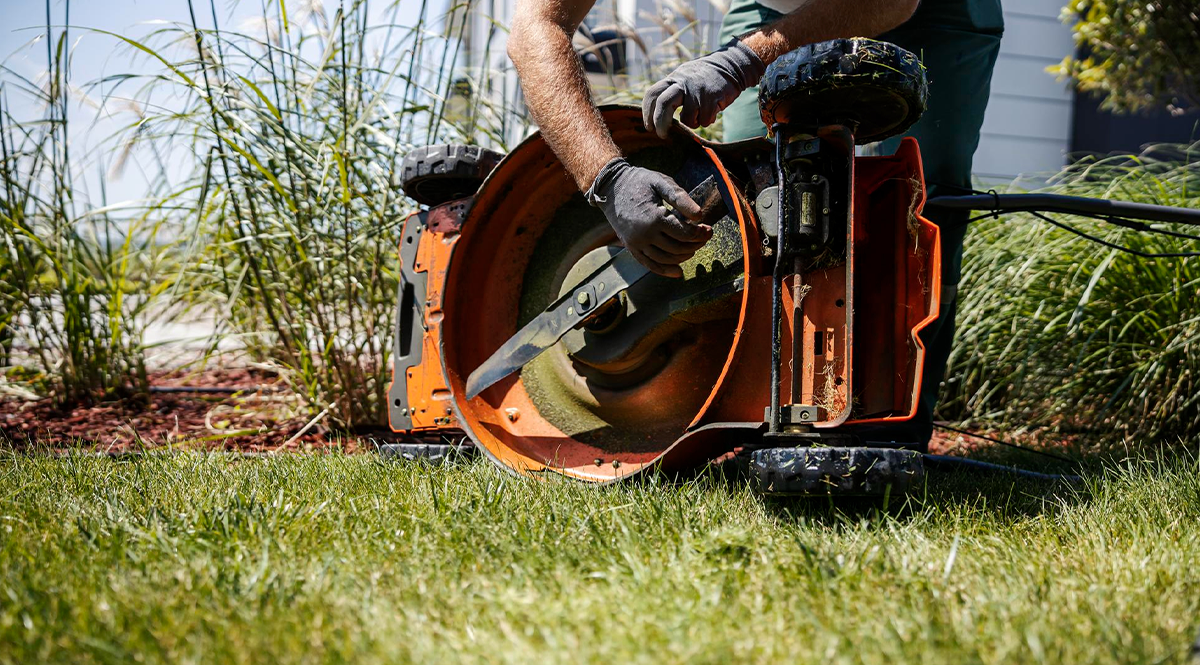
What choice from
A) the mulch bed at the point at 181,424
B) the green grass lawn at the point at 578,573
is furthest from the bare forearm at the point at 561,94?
the mulch bed at the point at 181,424

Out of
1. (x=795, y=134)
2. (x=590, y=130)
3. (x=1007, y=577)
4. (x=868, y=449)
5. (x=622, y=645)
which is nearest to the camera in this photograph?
(x=622, y=645)

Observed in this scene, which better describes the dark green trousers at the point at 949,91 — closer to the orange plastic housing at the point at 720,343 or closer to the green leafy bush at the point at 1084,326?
the orange plastic housing at the point at 720,343

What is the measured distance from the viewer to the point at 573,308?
203 centimetres

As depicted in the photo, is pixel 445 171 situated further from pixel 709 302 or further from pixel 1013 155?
pixel 1013 155

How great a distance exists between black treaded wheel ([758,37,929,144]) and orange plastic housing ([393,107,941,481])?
0.40ft

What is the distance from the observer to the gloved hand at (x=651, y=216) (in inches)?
68.4

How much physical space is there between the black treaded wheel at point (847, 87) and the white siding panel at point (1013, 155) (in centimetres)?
634

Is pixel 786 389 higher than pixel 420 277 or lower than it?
lower

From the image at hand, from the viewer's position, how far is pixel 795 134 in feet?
5.33

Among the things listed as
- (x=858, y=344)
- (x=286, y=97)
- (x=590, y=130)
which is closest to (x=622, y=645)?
(x=858, y=344)

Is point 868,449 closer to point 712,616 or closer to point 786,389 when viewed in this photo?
point 786,389

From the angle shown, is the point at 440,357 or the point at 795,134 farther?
the point at 440,357

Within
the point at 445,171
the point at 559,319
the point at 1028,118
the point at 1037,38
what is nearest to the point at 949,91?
the point at 559,319

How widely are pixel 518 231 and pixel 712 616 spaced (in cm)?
144
